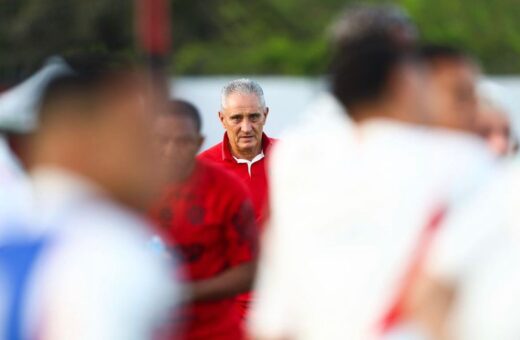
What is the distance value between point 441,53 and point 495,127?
134 centimetres

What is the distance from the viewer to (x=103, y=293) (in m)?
2.64

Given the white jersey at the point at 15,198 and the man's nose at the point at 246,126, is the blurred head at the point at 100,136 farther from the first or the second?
the man's nose at the point at 246,126

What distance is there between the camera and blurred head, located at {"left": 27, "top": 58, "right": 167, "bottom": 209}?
287 cm

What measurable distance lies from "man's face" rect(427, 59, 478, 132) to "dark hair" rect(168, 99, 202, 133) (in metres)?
2.04

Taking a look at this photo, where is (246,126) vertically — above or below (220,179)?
above

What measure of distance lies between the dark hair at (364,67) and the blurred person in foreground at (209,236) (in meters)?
1.79

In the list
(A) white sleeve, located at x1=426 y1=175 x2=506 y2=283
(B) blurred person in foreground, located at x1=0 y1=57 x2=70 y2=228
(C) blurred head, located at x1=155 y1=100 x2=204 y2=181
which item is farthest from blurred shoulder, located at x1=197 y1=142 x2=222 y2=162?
(A) white sleeve, located at x1=426 y1=175 x2=506 y2=283

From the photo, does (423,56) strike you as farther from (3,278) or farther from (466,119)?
(3,278)

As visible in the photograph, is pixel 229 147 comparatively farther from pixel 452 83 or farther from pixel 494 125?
pixel 452 83

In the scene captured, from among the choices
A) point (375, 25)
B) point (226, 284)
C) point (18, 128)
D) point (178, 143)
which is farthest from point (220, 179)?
point (18, 128)

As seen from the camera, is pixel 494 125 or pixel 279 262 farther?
pixel 494 125

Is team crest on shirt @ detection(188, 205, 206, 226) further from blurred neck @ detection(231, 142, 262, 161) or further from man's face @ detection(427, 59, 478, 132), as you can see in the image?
man's face @ detection(427, 59, 478, 132)

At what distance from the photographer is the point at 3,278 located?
9.23ft

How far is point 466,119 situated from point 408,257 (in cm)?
57
